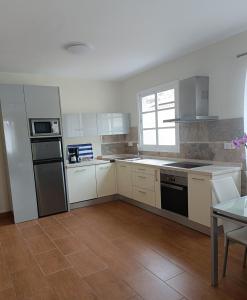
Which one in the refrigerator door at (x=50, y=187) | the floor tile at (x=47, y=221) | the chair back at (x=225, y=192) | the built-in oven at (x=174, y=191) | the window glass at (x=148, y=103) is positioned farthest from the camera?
the window glass at (x=148, y=103)

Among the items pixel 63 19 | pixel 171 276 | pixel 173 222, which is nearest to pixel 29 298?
pixel 171 276

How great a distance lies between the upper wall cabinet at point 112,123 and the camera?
4505 mm

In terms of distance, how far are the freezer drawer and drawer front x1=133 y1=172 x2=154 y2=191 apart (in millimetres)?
1340

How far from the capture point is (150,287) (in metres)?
1.96

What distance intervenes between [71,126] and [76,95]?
71cm

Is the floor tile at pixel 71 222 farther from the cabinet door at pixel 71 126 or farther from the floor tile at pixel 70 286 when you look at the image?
the cabinet door at pixel 71 126

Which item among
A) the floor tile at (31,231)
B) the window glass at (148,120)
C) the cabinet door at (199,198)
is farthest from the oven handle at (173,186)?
the floor tile at (31,231)

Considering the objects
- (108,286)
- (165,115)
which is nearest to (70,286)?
(108,286)

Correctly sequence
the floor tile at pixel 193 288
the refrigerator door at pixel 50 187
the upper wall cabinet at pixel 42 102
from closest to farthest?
1. the floor tile at pixel 193 288
2. the upper wall cabinet at pixel 42 102
3. the refrigerator door at pixel 50 187

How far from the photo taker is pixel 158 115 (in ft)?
13.6

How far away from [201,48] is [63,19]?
198cm

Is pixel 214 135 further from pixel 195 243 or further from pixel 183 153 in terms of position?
pixel 195 243

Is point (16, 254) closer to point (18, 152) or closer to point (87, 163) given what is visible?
point (18, 152)

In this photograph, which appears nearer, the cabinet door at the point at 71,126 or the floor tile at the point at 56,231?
the floor tile at the point at 56,231
